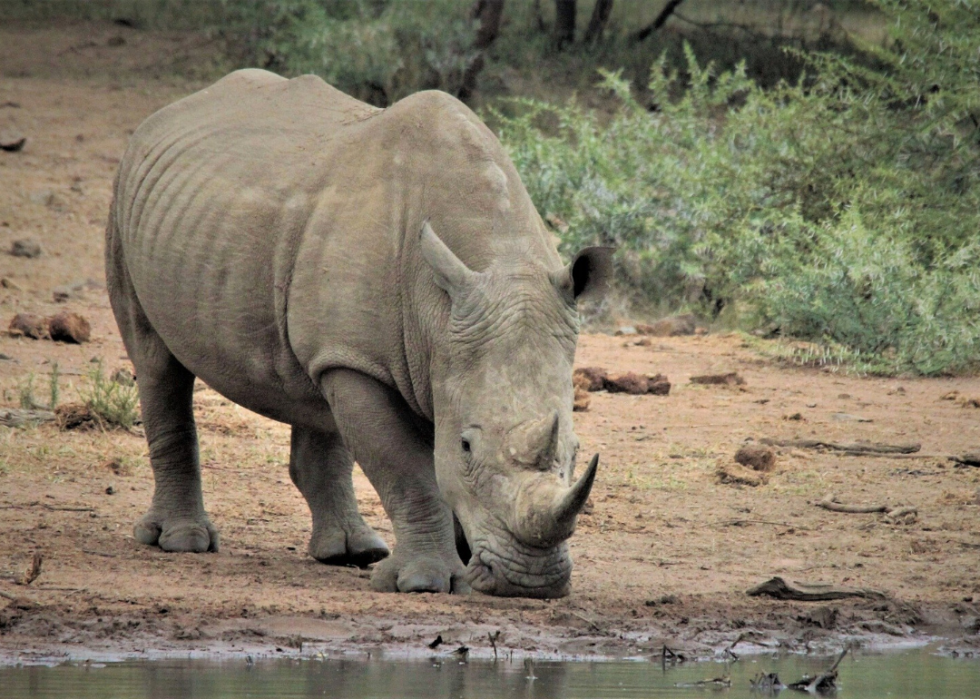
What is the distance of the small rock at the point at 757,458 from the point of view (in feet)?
27.8

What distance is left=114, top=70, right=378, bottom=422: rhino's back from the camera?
20.1 feet

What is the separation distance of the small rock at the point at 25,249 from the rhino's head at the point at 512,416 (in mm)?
7845

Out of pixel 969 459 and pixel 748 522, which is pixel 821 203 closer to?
pixel 969 459

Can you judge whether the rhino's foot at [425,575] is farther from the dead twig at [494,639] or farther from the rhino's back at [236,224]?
the rhino's back at [236,224]

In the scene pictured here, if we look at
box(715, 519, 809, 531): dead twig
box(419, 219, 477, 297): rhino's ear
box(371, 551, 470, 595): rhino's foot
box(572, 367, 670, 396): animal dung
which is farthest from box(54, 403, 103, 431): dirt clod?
box(419, 219, 477, 297): rhino's ear

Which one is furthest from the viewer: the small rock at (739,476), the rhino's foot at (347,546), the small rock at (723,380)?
the small rock at (723,380)

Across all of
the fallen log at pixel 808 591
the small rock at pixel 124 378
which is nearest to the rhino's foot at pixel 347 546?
the fallen log at pixel 808 591

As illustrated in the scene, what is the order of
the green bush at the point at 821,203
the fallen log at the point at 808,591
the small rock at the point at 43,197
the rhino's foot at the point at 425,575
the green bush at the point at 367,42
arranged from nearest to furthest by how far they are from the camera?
the rhino's foot at the point at 425,575 → the fallen log at the point at 808,591 → the green bush at the point at 821,203 → the small rock at the point at 43,197 → the green bush at the point at 367,42

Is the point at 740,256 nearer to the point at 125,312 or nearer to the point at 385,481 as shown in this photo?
the point at 125,312

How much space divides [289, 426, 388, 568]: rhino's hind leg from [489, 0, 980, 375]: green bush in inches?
191

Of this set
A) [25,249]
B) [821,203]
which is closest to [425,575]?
[821,203]

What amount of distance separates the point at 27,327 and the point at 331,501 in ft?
15.1

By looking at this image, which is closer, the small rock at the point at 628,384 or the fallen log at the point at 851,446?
the fallen log at the point at 851,446

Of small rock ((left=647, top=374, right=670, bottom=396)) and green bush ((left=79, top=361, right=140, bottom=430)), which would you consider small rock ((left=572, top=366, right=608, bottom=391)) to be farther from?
green bush ((left=79, top=361, right=140, bottom=430))
